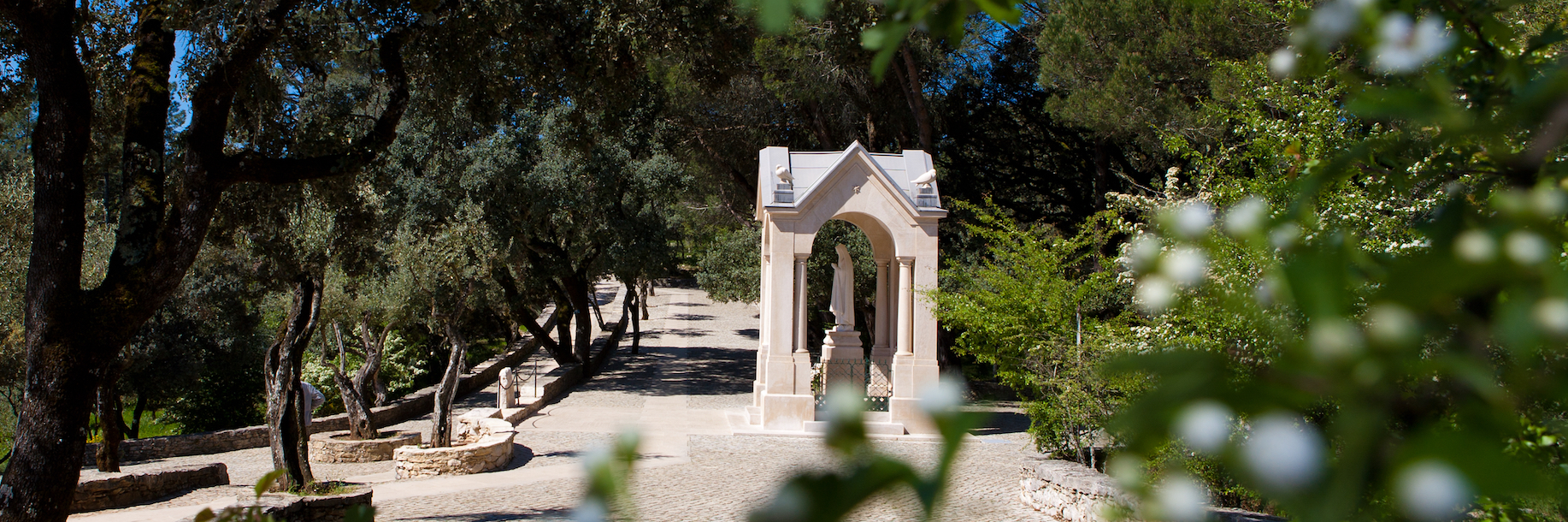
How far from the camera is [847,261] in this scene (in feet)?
57.4

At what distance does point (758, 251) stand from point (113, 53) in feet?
53.2

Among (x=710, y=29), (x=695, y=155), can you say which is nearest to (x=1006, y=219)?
(x=710, y=29)

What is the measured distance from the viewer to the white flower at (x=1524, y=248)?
1.92 ft

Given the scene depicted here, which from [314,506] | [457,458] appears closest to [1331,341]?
[314,506]

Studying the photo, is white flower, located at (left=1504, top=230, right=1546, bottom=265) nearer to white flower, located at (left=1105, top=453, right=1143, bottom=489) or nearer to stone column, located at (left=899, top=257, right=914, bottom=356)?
white flower, located at (left=1105, top=453, right=1143, bottom=489)

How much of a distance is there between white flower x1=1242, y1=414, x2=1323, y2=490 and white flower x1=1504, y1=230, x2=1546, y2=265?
19 centimetres

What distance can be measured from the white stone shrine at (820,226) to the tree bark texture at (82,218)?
28.6 feet

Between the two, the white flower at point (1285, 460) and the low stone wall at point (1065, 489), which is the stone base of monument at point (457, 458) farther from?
the white flower at point (1285, 460)

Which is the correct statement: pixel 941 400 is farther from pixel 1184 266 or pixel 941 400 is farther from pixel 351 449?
pixel 351 449

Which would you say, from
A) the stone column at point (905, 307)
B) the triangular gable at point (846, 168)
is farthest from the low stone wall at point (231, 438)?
the stone column at point (905, 307)

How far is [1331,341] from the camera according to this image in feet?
1.81

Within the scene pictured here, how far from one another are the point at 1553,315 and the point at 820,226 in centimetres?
1418

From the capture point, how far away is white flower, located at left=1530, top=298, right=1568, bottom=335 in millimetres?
560

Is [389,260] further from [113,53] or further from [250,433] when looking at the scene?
[113,53]
